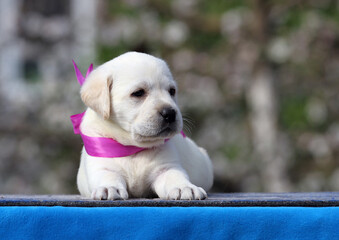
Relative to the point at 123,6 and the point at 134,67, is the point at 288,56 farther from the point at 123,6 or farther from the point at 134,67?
the point at 134,67

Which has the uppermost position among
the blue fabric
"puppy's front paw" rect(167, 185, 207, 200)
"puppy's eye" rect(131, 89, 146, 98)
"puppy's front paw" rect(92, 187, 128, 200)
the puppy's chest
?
"puppy's eye" rect(131, 89, 146, 98)

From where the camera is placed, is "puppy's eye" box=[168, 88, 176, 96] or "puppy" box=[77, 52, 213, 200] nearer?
"puppy" box=[77, 52, 213, 200]

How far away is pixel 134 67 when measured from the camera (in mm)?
3191

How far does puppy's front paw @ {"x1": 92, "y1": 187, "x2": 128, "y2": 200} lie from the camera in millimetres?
2697

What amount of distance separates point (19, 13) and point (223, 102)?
3426mm

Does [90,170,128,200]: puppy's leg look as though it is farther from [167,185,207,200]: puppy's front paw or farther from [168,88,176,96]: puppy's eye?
[168,88,176,96]: puppy's eye

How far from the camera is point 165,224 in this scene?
229 cm

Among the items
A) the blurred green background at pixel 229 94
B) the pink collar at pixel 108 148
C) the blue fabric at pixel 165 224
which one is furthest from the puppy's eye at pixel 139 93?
the blurred green background at pixel 229 94

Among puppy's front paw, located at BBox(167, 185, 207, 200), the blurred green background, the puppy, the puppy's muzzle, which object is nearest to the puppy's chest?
the puppy

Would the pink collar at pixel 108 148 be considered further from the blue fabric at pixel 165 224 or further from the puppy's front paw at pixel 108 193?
the blue fabric at pixel 165 224

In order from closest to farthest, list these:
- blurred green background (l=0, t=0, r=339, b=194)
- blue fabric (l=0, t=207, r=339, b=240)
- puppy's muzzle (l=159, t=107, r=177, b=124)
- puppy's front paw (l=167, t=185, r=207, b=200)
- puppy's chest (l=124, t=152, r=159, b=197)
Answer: blue fabric (l=0, t=207, r=339, b=240), puppy's front paw (l=167, t=185, r=207, b=200), puppy's muzzle (l=159, t=107, r=177, b=124), puppy's chest (l=124, t=152, r=159, b=197), blurred green background (l=0, t=0, r=339, b=194)

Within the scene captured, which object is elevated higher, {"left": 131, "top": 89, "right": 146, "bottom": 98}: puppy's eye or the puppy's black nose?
{"left": 131, "top": 89, "right": 146, "bottom": 98}: puppy's eye

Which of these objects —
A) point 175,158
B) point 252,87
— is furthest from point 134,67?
point 252,87

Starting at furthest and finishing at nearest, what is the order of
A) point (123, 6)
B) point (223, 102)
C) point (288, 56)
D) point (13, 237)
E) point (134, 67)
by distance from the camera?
point (123, 6) < point (223, 102) < point (288, 56) < point (134, 67) < point (13, 237)
